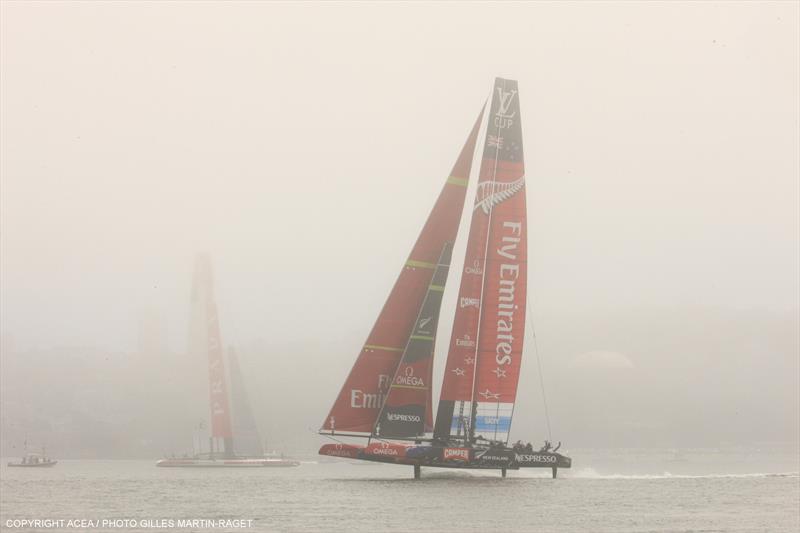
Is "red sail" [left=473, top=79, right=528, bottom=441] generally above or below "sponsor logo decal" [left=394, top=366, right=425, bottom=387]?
above

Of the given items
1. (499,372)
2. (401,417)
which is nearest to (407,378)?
(401,417)

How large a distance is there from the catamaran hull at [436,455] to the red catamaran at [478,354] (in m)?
0.15

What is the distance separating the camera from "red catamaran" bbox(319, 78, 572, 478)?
53.7 m

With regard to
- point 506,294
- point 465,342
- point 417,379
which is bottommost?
point 417,379

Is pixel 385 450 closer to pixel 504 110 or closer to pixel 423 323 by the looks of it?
pixel 423 323

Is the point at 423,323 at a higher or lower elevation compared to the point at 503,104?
lower

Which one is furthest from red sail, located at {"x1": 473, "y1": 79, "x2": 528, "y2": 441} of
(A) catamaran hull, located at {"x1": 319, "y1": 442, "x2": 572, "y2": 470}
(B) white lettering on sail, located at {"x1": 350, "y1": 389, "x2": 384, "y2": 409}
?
(B) white lettering on sail, located at {"x1": 350, "y1": 389, "x2": 384, "y2": 409}

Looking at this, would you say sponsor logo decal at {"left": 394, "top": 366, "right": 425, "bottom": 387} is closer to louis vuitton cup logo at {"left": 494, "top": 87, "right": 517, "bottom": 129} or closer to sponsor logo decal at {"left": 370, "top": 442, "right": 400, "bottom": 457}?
sponsor logo decal at {"left": 370, "top": 442, "right": 400, "bottom": 457}

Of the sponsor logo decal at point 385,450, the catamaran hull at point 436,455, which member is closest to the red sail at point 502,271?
the catamaran hull at point 436,455

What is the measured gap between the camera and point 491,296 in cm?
5369

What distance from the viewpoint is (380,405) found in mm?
54875

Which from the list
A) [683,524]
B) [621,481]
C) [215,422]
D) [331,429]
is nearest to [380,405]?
[331,429]

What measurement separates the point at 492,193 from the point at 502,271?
3.67m

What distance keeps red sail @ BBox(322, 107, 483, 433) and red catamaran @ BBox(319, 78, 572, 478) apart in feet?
0.22
